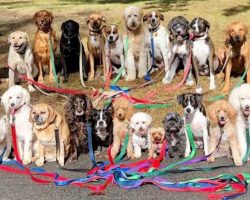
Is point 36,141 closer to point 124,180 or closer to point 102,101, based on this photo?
point 124,180

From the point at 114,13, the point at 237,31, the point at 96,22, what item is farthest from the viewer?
the point at 114,13

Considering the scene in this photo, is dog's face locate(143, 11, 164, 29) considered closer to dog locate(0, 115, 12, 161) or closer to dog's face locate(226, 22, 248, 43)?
dog's face locate(226, 22, 248, 43)

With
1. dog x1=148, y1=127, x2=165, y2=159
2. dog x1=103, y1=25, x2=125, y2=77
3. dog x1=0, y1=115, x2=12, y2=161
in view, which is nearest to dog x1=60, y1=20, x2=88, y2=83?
dog x1=103, y1=25, x2=125, y2=77

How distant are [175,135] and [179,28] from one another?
2.52 meters

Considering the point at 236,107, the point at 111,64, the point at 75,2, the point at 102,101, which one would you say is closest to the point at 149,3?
the point at 75,2

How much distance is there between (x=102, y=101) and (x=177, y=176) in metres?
2.57

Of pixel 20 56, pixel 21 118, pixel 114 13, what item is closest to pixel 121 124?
pixel 21 118

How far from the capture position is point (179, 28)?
25.8ft

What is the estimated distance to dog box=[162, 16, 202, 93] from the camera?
7887 millimetres

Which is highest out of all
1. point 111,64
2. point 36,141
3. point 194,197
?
point 111,64

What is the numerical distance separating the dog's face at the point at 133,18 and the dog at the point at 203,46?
3.03ft

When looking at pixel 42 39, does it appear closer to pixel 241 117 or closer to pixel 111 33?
pixel 111 33

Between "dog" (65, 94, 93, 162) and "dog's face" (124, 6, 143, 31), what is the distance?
2851mm

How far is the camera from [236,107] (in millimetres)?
5664
